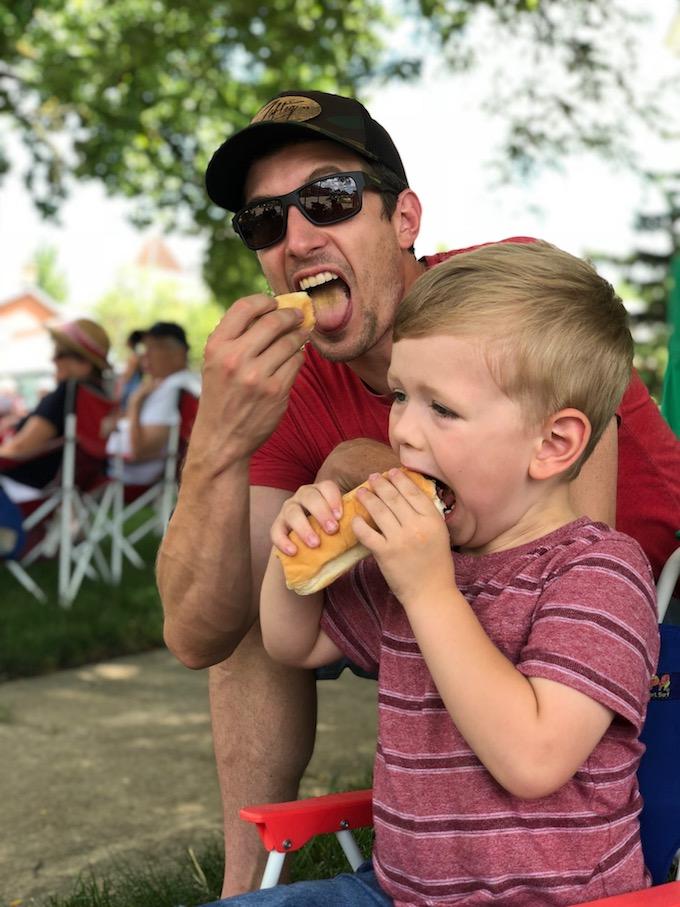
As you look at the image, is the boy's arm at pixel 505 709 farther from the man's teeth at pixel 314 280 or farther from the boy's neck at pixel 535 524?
the man's teeth at pixel 314 280

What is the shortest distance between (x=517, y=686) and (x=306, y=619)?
563mm

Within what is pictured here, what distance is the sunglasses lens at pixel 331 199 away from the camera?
102 inches

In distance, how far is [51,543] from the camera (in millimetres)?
8859

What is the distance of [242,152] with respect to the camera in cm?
264

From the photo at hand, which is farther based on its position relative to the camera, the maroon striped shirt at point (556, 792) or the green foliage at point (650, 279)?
the green foliage at point (650, 279)

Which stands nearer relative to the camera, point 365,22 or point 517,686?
point 517,686

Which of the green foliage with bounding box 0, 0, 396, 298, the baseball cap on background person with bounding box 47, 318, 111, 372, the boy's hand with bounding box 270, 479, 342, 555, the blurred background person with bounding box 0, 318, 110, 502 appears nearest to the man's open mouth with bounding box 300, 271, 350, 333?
the boy's hand with bounding box 270, 479, 342, 555

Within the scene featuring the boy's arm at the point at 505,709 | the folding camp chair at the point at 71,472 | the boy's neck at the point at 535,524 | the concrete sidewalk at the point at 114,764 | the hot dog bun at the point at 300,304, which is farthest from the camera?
the folding camp chair at the point at 71,472

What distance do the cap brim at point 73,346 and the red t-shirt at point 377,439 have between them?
5.48 m

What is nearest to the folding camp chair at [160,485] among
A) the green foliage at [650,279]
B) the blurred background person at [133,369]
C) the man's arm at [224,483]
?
the blurred background person at [133,369]

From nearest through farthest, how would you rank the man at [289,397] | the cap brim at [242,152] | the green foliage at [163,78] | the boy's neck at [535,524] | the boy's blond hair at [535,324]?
the boy's blond hair at [535,324] < the boy's neck at [535,524] < the man at [289,397] < the cap brim at [242,152] < the green foliage at [163,78]

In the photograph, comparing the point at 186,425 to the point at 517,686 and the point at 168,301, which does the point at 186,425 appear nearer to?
the point at 517,686

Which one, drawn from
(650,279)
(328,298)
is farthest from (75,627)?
(650,279)

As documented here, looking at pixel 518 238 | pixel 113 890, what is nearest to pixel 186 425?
pixel 113 890
